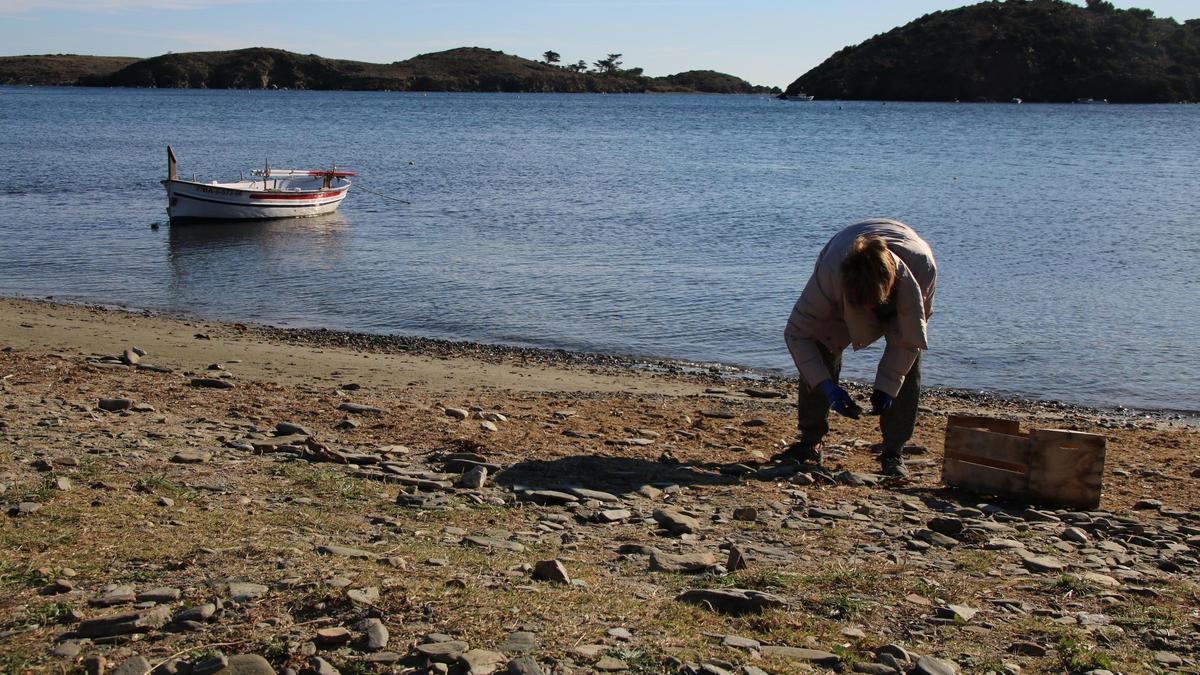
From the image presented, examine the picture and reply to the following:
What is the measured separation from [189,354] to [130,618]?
10572 millimetres

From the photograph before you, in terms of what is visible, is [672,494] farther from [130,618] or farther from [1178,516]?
[130,618]

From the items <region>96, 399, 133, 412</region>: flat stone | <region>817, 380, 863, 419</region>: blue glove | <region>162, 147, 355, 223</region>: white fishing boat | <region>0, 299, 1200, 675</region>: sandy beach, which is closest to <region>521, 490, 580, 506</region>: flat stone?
<region>0, 299, 1200, 675</region>: sandy beach

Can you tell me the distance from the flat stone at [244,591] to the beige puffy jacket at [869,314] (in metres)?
4.81

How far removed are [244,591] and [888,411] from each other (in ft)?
18.3

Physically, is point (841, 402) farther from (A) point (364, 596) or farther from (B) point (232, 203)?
(B) point (232, 203)

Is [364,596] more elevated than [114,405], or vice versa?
[364,596]

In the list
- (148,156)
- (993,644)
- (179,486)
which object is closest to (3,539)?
(179,486)

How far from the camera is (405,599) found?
528 cm

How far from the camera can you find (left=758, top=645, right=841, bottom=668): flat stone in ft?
16.3

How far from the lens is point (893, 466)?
9.26 meters

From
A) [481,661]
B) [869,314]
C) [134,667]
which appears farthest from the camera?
[869,314]

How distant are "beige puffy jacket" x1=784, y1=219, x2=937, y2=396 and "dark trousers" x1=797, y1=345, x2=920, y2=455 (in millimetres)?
216

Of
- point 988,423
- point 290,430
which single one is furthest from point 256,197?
point 988,423

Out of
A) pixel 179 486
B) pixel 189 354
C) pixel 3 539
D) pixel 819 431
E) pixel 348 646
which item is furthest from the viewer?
pixel 189 354
